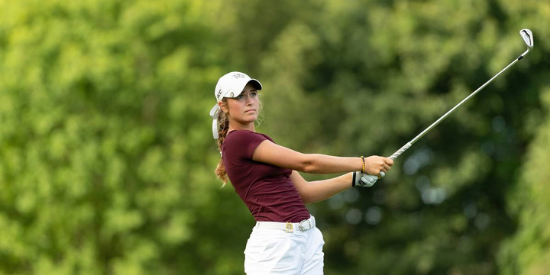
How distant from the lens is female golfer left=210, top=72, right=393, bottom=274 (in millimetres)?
5832

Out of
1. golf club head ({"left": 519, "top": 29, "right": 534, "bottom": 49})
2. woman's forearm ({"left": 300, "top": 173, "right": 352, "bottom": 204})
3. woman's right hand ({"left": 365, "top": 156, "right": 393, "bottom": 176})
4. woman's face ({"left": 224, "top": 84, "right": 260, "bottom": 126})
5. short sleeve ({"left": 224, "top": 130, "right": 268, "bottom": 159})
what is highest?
golf club head ({"left": 519, "top": 29, "right": 534, "bottom": 49})

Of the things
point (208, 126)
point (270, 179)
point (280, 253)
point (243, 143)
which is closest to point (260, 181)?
point (270, 179)

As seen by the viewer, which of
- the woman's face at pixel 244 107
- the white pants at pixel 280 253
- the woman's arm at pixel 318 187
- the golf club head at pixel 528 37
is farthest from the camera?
the golf club head at pixel 528 37

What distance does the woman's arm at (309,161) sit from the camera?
5816mm

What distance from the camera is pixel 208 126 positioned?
2694 centimetres

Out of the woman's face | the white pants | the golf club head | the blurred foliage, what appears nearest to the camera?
the white pants

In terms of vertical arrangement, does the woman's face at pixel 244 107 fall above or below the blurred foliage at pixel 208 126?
below

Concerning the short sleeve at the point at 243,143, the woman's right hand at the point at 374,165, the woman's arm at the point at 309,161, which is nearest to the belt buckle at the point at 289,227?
the woman's arm at the point at 309,161

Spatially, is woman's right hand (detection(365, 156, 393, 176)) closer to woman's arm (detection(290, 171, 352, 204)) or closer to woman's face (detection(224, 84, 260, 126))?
woman's arm (detection(290, 171, 352, 204))

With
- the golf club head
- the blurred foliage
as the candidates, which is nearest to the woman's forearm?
the golf club head

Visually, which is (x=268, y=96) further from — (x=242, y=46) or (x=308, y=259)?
(x=308, y=259)

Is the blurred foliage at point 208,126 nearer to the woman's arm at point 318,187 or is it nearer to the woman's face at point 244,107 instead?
the woman's arm at point 318,187

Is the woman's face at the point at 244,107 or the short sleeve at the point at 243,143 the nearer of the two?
the short sleeve at the point at 243,143

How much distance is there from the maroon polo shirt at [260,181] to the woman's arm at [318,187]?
0.47 m
